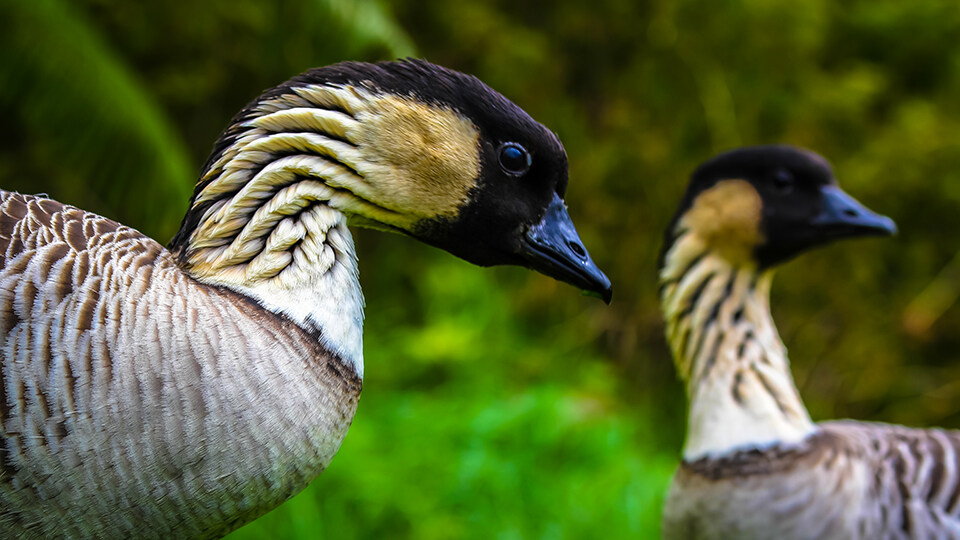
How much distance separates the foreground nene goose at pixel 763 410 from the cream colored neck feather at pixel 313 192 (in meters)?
2.13

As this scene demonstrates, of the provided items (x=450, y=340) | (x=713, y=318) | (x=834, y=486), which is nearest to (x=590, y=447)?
(x=450, y=340)

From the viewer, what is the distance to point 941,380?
7.88 m

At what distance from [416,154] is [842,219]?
2608 millimetres

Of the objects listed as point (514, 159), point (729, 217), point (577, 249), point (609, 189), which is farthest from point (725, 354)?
point (609, 189)

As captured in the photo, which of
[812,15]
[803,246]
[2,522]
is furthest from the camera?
[812,15]

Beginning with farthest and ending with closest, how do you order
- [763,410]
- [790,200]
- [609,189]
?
[609,189] → [790,200] → [763,410]

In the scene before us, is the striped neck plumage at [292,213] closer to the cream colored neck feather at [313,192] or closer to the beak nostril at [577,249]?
the cream colored neck feather at [313,192]

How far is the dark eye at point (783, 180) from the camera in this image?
3.92 m

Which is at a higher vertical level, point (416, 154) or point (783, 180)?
point (783, 180)

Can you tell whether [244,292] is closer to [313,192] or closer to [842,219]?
[313,192]

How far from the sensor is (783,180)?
392 centimetres

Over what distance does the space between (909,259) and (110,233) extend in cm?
815

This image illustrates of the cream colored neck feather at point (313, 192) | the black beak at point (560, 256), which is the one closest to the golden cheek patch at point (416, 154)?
the cream colored neck feather at point (313, 192)

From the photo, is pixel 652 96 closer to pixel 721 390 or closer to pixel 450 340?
pixel 450 340
